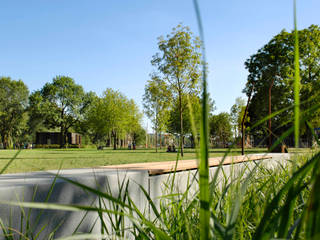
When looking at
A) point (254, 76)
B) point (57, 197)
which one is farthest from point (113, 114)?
point (57, 197)

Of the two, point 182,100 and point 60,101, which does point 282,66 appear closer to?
point 182,100

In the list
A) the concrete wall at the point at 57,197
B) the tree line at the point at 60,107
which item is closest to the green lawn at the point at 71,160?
the concrete wall at the point at 57,197

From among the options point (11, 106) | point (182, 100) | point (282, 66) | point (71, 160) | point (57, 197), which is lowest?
point (71, 160)

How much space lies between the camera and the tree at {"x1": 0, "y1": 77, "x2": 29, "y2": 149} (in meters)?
43.7

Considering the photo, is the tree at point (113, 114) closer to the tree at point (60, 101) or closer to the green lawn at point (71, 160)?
the tree at point (60, 101)

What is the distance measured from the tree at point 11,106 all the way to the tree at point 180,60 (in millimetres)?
35640

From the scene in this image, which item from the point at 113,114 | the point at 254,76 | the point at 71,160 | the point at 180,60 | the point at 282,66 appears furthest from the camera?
the point at 113,114

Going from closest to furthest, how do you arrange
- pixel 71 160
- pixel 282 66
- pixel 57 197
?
pixel 57 197
pixel 71 160
pixel 282 66

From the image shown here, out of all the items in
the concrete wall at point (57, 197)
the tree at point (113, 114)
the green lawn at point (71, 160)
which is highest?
the tree at point (113, 114)

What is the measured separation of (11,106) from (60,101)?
782cm

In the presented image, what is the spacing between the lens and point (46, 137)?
53312mm

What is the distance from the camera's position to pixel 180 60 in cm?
1666

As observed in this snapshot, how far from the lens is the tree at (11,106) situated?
143 feet

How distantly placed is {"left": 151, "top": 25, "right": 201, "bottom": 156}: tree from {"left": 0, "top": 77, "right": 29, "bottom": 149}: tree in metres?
35.6
